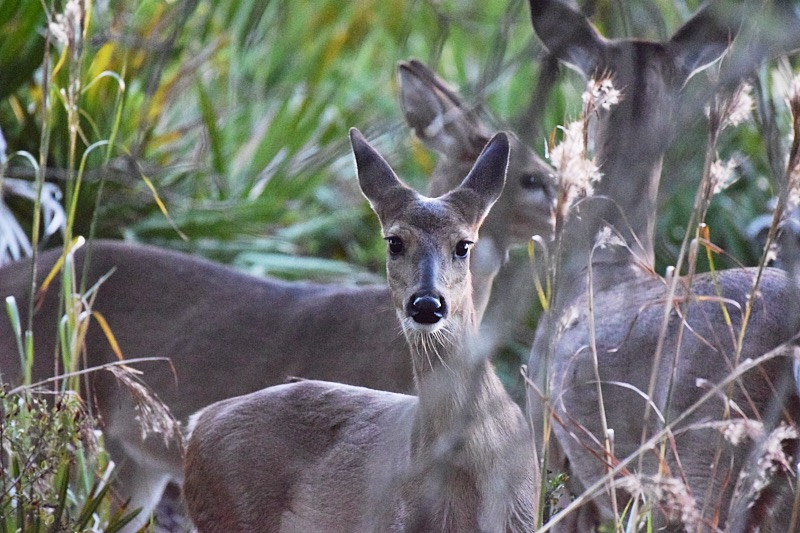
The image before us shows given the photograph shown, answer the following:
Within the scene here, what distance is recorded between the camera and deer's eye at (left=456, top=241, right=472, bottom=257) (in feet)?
12.5

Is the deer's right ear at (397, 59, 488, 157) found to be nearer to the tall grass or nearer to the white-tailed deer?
the tall grass

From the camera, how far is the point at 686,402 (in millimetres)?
4102

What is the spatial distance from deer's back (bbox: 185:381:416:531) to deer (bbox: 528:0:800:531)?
620 millimetres

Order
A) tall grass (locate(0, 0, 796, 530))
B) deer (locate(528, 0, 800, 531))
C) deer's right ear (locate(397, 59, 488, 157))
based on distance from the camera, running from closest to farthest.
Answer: deer (locate(528, 0, 800, 531))
deer's right ear (locate(397, 59, 488, 157))
tall grass (locate(0, 0, 796, 530))

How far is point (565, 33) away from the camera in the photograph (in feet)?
16.7

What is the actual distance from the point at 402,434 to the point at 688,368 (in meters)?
1.03

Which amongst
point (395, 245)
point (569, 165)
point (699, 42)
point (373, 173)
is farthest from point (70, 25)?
point (699, 42)

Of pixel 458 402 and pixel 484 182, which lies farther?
pixel 484 182

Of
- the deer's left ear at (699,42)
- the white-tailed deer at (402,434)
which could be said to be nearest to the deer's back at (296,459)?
the white-tailed deer at (402,434)

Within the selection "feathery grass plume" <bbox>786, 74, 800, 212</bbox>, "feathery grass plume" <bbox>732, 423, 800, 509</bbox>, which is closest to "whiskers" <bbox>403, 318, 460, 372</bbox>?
"feathery grass plume" <bbox>732, 423, 800, 509</bbox>

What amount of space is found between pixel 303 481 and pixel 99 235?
3.69m

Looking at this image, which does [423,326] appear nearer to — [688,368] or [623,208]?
[688,368]

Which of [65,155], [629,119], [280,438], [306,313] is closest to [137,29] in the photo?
[65,155]

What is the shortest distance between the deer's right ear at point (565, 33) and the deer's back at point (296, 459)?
1852 mm
